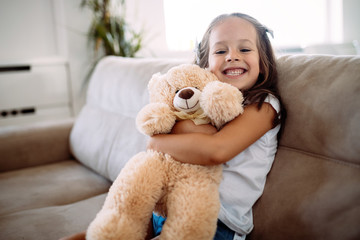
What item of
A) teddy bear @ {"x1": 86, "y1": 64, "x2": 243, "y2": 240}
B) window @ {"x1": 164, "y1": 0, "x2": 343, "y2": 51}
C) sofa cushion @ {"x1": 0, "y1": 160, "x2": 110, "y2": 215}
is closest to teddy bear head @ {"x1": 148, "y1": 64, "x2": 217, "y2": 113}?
teddy bear @ {"x1": 86, "y1": 64, "x2": 243, "y2": 240}

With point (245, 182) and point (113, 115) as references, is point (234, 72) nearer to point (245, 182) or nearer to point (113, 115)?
point (245, 182)

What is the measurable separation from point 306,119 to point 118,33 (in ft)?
7.32

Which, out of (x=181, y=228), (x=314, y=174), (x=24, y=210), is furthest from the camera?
(x=24, y=210)

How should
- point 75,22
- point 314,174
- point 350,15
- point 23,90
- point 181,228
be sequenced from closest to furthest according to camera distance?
point 181,228 → point 314,174 → point 350,15 → point 23,90 → point 75,22

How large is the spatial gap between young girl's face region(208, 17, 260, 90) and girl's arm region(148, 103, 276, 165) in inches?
5.4

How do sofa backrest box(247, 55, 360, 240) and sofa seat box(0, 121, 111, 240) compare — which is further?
sofa seat box(0, 121, 111, 240)

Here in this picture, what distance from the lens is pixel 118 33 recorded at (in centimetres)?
280

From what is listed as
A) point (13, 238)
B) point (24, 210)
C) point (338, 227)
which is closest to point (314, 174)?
point (338, 227)

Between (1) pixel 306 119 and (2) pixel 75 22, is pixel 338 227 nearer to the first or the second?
(1) pixel 306 119

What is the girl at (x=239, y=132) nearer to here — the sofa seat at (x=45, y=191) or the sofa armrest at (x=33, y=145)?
the sofa seat at (x=45, y=191)

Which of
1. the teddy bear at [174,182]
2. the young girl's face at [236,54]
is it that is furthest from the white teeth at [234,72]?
the teddy bear at [174,182]

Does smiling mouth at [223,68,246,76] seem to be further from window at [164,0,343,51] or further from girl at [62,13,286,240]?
window at [164,0,343,51]

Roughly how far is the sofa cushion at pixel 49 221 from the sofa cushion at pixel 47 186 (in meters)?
0.08

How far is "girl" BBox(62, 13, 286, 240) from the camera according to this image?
2.87 feet
